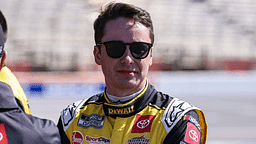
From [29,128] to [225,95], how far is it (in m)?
11.3

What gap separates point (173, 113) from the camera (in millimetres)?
1618

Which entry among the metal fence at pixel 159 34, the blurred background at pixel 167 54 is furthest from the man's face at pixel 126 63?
the metal fence at pixel 159 34

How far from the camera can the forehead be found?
1.69m

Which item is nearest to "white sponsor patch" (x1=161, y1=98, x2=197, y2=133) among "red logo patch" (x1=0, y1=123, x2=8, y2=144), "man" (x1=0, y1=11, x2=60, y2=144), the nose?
the nose

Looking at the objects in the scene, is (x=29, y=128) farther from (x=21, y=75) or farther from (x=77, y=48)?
(x=77, y=48)

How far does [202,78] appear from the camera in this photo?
1157 cm

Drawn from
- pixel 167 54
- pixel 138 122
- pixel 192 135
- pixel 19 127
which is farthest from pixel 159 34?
pixel 19 127

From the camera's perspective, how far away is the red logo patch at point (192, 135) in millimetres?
1531

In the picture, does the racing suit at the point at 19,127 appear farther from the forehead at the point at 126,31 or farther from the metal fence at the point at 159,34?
the metal fence at the point at 159,34

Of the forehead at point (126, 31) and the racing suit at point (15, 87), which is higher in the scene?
the forehead at point (126, 31)

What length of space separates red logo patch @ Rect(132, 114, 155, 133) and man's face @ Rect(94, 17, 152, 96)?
0.15 metres

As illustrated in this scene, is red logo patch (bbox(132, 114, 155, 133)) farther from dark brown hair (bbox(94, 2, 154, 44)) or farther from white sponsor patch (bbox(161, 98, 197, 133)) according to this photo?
dark brown hair (bbox(94, 2, 154, 44))

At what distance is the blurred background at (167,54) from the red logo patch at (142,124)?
265 inches

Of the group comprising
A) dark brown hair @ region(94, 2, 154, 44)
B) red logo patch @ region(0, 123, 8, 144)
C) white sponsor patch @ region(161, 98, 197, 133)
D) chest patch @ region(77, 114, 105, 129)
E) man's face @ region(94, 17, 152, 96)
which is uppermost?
dark brown hair @ region(94, 2, 154, 44)
